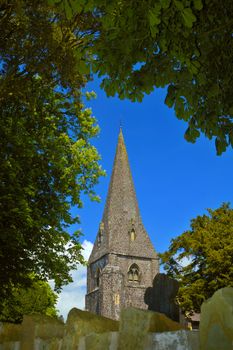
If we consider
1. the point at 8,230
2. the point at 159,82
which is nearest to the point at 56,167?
the point at 8,230

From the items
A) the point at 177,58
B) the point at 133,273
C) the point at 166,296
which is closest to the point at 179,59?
the point at 177,58

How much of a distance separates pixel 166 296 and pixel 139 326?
2147 millimetres

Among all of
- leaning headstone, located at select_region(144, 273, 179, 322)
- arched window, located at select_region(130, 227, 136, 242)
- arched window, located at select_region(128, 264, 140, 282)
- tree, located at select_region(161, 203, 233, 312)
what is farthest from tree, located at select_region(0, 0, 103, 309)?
arched window, located at select_region(130, 227, 136, 242)

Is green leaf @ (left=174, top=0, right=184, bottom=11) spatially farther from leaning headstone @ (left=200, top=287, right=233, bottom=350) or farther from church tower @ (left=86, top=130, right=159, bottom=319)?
church tower @ (left=86, top=130, right=159, bottom=319)

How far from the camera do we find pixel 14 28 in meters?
13.4

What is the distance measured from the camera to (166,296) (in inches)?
189

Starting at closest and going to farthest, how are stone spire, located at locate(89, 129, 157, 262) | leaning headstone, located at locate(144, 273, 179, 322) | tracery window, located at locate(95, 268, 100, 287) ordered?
leaning headstone, located at locate(144, 273, 179, 322) < stone spire, located at locate(89, 129, 157, 262) < tracery window, located at locate(95, 268, 100, 287)

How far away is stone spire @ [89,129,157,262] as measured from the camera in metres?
85.8

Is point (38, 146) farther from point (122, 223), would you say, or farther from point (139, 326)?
point (122, 223)

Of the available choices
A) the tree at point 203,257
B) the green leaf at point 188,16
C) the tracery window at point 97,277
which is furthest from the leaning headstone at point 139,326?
the tracery window at point 97,277

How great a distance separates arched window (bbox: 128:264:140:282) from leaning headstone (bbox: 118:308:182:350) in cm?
8291

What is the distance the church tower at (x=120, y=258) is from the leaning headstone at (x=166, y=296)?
74735mm

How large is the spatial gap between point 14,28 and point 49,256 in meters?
8.01

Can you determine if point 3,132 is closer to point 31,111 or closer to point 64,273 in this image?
point 31,111
